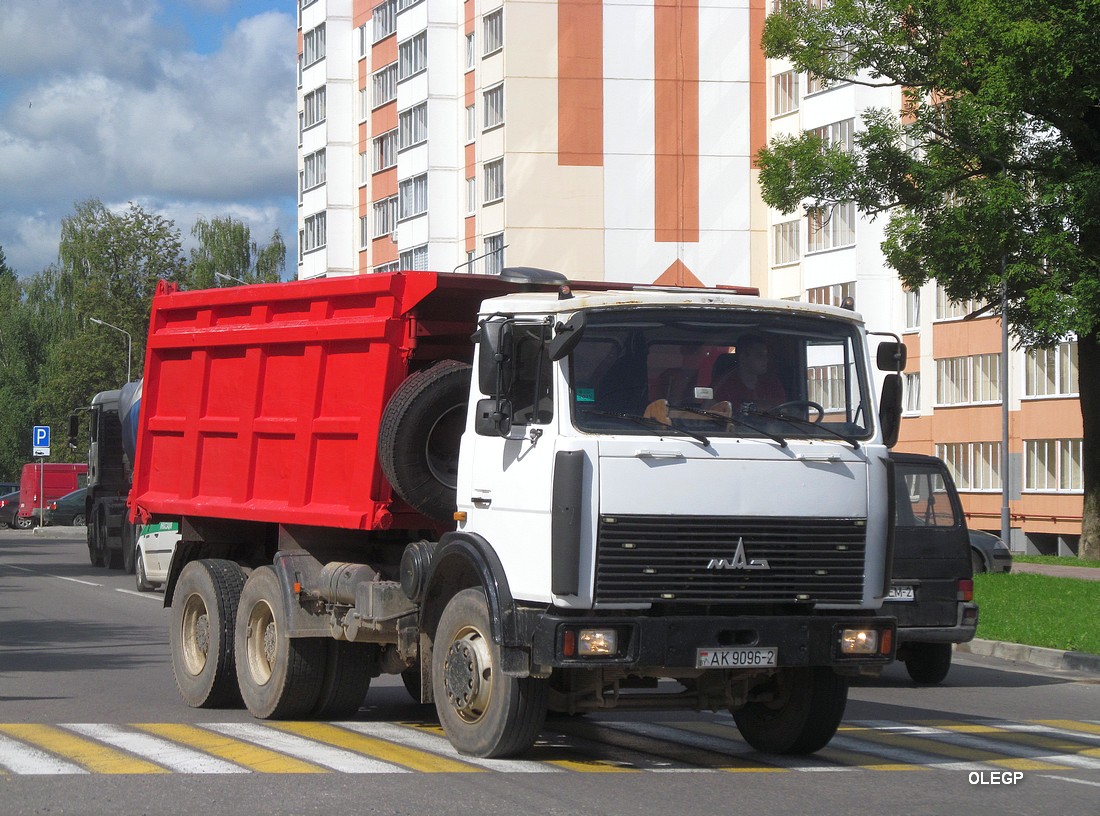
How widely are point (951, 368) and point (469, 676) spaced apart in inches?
1998

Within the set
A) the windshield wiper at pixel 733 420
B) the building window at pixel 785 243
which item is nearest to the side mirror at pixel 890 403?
the windshield wiper at pixel 733 420

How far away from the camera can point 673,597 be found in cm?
919

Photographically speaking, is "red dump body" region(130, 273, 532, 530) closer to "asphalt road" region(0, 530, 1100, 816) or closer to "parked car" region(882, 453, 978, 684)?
"asphalt road" region(0, 530, 1100, 816)

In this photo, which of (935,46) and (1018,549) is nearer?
(935,46)

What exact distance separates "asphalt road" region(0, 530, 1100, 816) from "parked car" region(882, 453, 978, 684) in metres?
0.43

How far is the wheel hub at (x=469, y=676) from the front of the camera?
9.70 metres

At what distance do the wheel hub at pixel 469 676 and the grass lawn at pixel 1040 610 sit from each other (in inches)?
376

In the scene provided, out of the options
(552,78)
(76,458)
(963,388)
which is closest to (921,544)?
(963,388)

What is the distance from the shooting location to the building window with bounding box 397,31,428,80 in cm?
6856

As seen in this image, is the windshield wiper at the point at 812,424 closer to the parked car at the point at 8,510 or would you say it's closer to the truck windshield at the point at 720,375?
the truck windshield at the point at 720,375

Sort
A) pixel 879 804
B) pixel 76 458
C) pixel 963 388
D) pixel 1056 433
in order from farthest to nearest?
pixel 76 458 < pixel 963 388 < pixel 1056 433 < pixel 879 804

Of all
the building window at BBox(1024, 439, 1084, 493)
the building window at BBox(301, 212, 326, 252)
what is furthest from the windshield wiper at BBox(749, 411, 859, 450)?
the building window at BBox(301, 212, 326, 252)

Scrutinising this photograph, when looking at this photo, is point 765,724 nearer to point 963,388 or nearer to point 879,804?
point 879,804

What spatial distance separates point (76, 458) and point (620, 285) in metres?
82.3
